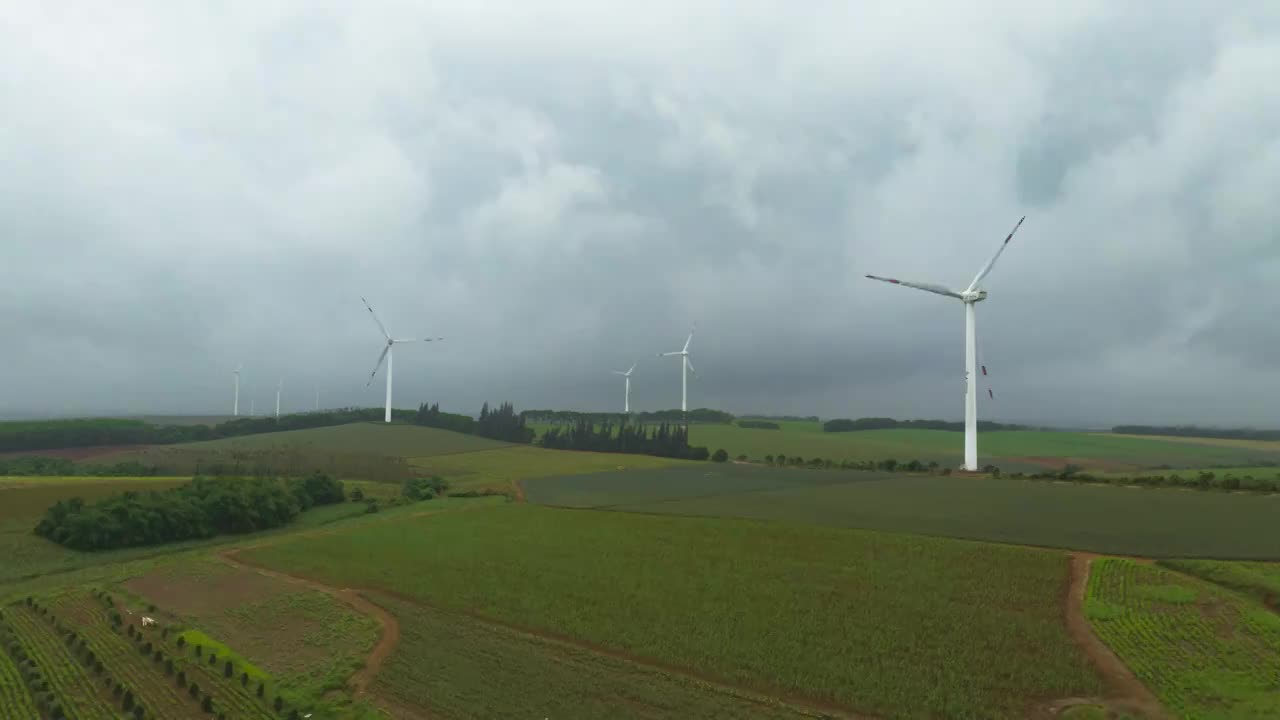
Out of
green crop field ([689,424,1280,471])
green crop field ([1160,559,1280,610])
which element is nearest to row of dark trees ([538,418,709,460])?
green crop field ([689,424,1280,471])

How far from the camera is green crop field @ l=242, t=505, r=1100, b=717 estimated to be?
24.4 meters

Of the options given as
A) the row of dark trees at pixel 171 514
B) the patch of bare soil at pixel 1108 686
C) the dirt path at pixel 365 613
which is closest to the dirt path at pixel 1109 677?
the patch of bare soil at pixel 1108 686

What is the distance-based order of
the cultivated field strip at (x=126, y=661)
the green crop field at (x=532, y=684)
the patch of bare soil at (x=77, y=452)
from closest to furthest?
the green crop field at (x=532, y=684) < the cultivated field strip at (x=126, y=661) < the patch of bare soil at (x=77, y=452)

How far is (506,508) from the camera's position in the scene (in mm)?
63438

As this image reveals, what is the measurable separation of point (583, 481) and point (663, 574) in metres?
48.4

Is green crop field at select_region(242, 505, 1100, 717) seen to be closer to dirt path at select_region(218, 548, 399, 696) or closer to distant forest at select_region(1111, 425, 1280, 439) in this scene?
dirt path at select_region(218, 548, 399, 696)

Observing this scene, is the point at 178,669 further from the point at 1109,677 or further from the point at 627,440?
the point at 627,440

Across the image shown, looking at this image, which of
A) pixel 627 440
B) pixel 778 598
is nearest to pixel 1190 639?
pixel 778 598

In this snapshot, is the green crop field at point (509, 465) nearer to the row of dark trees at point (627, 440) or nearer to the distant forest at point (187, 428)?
the row of dark trees at point (627, 440)

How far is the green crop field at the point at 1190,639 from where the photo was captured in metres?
22.1

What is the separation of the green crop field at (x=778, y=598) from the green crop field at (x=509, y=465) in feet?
117

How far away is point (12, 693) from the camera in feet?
85.4

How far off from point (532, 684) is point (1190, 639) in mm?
24667

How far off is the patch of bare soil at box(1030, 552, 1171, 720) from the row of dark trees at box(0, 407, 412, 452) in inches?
6353
